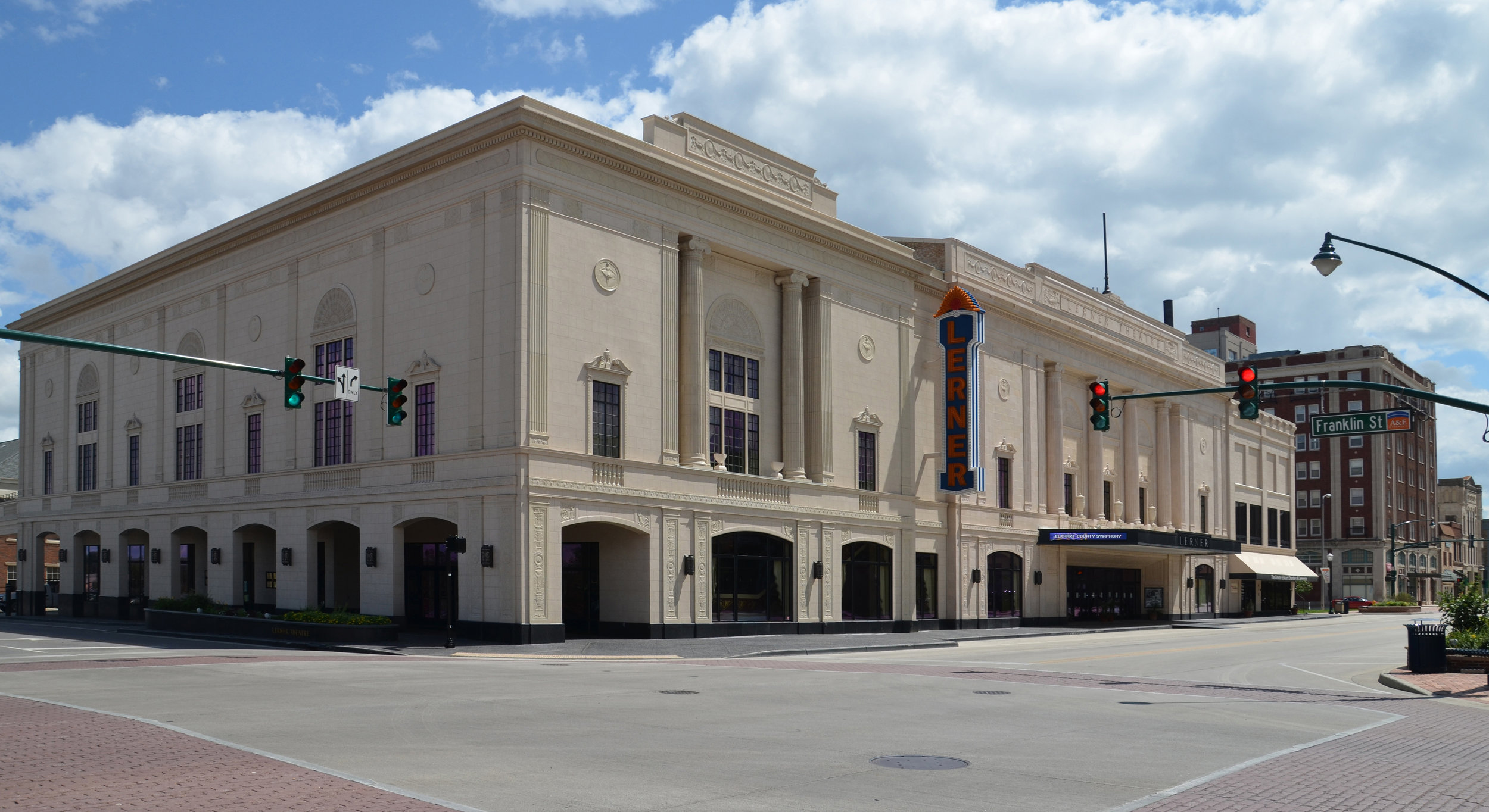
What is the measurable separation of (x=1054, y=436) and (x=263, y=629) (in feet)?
131

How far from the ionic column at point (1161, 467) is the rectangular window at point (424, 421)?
45.4 meters

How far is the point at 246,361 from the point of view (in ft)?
152

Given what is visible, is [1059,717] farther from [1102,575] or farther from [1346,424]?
[1102,575]

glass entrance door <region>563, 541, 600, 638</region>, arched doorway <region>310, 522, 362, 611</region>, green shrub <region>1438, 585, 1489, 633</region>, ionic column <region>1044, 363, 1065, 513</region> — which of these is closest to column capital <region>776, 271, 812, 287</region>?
glass entrance door <region>563, 541, 600, 638</region>

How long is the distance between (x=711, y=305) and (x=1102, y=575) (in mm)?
33679

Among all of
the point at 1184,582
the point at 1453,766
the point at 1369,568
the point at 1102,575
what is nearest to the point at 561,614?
the point at 1453,766

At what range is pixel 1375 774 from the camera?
13.1 m

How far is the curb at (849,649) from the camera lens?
34.3 m

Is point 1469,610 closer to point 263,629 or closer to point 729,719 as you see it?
point 729,719

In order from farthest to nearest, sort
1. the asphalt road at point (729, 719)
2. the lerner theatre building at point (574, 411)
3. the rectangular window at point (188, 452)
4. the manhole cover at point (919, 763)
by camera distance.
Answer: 1. the rectangular window at point (188, 452)
2. the lerner theatre building at point (574, 411)
3. the manhole cover at point (919, 763)
4. the asphalt road at point (729, 719)

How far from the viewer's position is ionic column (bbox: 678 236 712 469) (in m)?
41.2

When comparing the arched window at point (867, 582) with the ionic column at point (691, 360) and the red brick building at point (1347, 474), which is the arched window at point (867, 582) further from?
the red brick building at point (1347, 474)

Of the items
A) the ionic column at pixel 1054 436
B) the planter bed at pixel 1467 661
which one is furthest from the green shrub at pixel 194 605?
the ionic column at pixel 1054 436

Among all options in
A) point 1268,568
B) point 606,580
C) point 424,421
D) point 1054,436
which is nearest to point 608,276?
point 424,421
